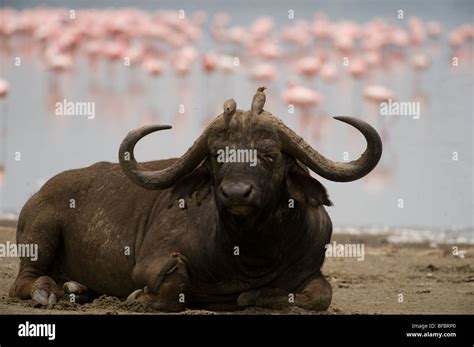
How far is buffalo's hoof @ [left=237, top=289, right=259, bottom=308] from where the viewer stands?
1017cm

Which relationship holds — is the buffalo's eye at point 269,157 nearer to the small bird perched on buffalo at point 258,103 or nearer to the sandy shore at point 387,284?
the small bird perched on buffalo at point 258,103

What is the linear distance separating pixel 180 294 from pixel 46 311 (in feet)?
3.52

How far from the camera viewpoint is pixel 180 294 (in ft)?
33.2

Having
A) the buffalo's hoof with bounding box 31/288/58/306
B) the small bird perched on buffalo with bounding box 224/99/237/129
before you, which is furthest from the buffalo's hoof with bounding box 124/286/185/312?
the small bird perched on buffalo with bounding box 224/99/237/129

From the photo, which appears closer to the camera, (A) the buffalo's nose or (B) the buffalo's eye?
(A) the buffalo's nose

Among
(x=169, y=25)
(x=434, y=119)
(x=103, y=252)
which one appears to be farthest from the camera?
(x=169, y=25)

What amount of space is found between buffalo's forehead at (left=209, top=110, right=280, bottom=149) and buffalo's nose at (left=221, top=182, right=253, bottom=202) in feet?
1.52

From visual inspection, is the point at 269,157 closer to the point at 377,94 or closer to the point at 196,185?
the point at 196,185

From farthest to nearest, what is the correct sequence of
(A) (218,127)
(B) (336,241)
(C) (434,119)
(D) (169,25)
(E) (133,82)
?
(D) (169,25) < (E) (133,82) < (C) (434,119) < (B) (336,241) < (A) (218,127)

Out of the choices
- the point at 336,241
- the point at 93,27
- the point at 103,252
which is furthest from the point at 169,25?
the point at 103,252

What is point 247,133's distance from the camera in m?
9.79

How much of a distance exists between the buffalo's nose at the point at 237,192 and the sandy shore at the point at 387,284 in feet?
3.66

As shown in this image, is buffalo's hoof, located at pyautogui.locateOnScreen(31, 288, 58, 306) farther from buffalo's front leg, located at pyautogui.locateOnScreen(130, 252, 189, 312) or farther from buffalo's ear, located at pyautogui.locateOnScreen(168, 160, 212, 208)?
buffalo's ear, located at pyautogui.locateOnScreen(168, 160, 212, 208)

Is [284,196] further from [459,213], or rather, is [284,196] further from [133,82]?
[133,82]
